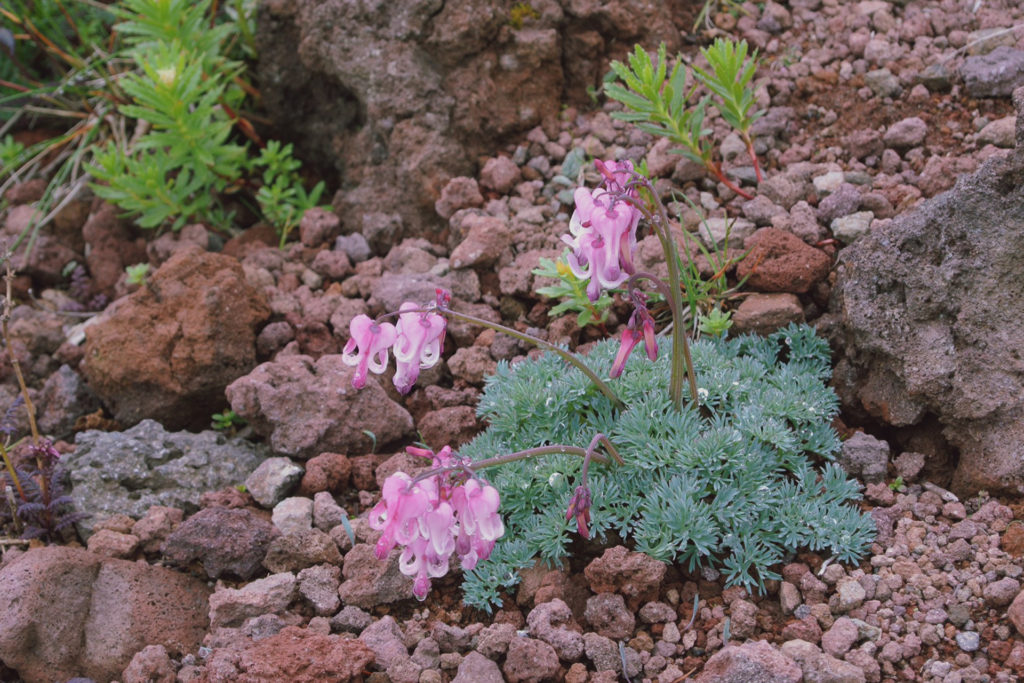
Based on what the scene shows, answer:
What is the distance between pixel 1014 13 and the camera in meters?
5.25

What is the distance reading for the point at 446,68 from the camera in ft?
18.5

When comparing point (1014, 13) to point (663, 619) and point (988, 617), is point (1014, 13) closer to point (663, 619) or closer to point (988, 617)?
point (988, 617)

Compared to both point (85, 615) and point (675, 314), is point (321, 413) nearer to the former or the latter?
point (85, 615)

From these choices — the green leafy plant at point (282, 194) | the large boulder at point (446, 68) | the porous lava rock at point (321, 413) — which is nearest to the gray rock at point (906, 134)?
the large boulder at point (446, 68)

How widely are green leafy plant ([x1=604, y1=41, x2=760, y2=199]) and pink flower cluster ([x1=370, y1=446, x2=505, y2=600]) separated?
2454 millimetres

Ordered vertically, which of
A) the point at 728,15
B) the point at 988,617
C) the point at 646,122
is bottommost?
the point at 988,617

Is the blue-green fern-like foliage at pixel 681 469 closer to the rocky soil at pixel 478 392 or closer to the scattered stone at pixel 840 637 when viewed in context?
the rocky soil at pixel 478 392

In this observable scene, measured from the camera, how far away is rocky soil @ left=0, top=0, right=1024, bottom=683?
3.31m

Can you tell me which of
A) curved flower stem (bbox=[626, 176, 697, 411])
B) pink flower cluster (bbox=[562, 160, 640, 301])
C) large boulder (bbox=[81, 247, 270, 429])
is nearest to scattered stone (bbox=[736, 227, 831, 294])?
curved flower stem (bbox=[626, 176, 697, 411])

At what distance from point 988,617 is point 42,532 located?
3774mm

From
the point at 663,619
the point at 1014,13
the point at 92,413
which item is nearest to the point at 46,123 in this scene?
the point at 92,413

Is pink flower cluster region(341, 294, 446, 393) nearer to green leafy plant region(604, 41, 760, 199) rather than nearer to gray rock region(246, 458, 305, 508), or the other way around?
gray rock region(246, 458, 305, 508)

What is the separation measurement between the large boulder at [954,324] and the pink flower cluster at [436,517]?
6.49 feet

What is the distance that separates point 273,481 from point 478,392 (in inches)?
41.7
